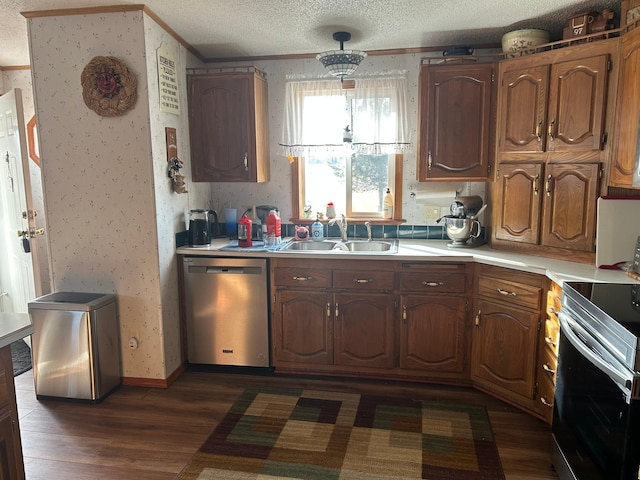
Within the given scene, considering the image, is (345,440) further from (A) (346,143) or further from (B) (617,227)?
(A) (346,143)

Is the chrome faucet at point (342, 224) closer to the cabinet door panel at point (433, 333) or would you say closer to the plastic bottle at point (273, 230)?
the plastic bottle at point (273, 230)

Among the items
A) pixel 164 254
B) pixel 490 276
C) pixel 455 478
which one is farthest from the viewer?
pixel 164 254

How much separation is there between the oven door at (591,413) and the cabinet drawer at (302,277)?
56.2 inches

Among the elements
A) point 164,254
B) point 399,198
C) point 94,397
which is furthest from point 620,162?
point 94,397

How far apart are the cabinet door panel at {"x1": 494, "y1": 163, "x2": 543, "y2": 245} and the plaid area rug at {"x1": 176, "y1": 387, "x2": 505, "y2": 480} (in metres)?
1.10

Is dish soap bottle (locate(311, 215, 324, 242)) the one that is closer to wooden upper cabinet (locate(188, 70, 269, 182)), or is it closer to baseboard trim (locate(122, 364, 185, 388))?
wooden upper cabinet (locate(188, 70, 269, 182))

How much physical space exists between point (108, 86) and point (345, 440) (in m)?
2.43

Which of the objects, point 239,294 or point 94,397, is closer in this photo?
point 94,397

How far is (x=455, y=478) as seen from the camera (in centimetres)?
221

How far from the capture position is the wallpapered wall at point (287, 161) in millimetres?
3506

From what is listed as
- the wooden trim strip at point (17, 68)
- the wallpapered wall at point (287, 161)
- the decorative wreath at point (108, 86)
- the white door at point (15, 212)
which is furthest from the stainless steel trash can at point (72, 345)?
the wooden trim strip at point (17, 68)

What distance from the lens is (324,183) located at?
3783mm

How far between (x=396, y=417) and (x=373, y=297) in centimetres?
74

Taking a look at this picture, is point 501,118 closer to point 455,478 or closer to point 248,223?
point 248,223
